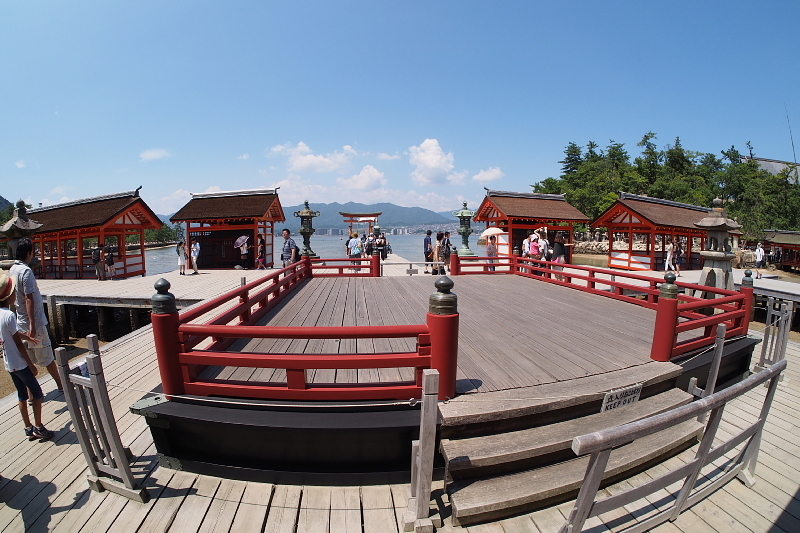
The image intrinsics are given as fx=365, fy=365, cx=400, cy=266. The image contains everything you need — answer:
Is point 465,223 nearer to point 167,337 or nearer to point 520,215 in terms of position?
point 520,215

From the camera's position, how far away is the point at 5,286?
3895 millimetres

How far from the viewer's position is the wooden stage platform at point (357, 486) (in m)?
2.84

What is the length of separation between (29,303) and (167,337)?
7.81 ft

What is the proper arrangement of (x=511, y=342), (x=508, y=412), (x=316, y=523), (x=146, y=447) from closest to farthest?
(x=316, y=523) → (x=508, y=412) → (x=146, y=447) → (x=511, y=342)

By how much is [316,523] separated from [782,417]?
6.10 metres

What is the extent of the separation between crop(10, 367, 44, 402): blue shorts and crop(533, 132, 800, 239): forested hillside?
3885 centimetres

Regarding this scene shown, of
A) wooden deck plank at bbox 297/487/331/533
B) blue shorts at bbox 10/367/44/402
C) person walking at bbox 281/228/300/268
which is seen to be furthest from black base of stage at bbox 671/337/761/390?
person walking at bbox 281/228/300/268

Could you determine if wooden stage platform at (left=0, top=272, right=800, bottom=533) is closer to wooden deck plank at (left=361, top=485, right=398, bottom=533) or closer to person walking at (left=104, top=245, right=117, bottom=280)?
wooden deck plank at (left=361, top=485, right=398, bottom=533)

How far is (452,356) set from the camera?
3.16 m

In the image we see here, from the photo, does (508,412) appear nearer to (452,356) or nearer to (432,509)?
(452,356)

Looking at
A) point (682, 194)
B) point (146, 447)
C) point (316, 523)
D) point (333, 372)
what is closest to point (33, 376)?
point (146, 447)

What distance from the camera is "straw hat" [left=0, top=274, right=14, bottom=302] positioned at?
3865 mm

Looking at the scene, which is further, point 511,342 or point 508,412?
point 511,342

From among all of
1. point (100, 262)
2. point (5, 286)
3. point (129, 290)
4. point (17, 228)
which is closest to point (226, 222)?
point (100, 262)
